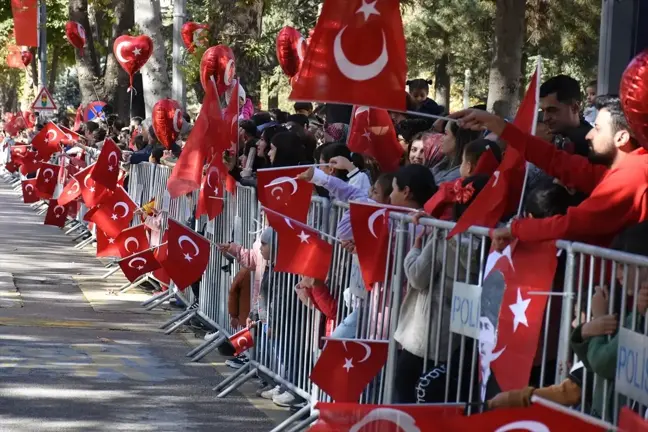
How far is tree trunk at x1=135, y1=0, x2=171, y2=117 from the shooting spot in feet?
68.6

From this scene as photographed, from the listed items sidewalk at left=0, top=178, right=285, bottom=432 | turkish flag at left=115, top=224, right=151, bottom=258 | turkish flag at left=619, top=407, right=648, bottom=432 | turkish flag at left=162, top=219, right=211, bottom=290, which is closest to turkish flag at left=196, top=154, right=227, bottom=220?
turkish flag at left=162, top=219, right=211, bottom=290

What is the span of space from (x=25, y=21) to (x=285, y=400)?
93.2ft

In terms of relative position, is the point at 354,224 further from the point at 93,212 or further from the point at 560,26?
the point at 560,26

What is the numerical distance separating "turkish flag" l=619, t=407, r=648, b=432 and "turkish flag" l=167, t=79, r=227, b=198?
A: 6750mm

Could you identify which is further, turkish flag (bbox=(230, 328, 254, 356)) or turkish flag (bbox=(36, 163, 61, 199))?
turkish flag (bbox=(36, 163, 61, 199))

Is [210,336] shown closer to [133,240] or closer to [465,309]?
[133,240]

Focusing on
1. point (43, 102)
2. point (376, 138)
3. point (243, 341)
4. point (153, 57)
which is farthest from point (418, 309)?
point (43, 102)

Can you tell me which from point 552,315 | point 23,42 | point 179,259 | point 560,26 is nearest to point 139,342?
point 179,259

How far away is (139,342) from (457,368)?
5414 mm

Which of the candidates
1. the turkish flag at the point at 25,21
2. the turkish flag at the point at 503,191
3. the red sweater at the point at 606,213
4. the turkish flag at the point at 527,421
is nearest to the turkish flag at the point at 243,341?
the turkish flag at the point at 503,191

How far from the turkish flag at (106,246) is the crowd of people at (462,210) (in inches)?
152

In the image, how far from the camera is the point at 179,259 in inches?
421

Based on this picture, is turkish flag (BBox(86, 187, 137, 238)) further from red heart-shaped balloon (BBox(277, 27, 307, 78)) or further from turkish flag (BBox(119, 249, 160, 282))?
red heart-shaped balloon (BBox(277, 27, 307, 78))

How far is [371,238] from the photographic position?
6949 mm
